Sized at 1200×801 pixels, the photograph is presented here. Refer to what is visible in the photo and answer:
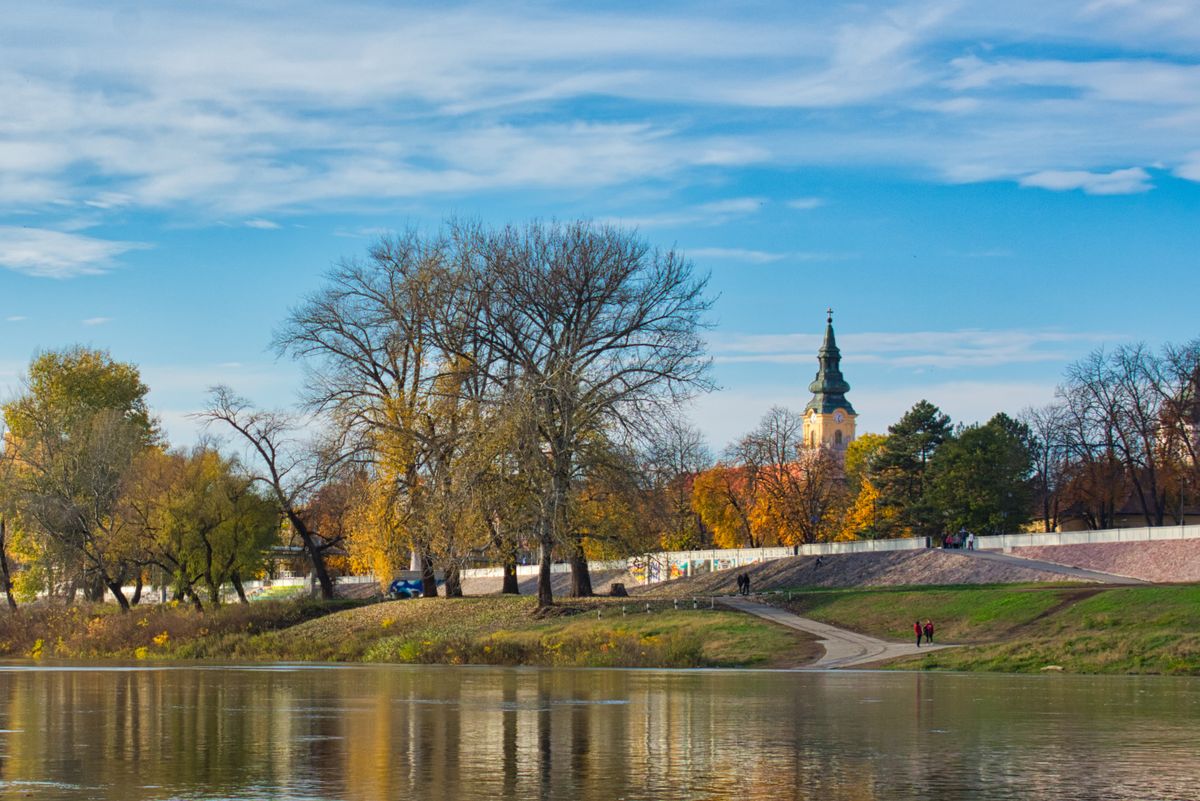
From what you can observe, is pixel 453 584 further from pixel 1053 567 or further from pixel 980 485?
pixel 980 485

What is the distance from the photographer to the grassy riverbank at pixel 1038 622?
140ft

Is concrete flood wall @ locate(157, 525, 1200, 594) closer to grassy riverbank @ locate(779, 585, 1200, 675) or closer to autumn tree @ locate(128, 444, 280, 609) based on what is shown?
grassy riverbank @ locate(779, 585, 1200, 675)

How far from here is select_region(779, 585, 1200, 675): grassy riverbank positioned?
4259 cm

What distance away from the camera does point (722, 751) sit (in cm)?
2116

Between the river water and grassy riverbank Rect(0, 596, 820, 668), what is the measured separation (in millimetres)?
11204

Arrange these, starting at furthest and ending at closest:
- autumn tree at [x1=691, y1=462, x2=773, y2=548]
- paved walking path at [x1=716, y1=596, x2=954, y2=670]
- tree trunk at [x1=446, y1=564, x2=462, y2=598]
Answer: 1. autumn tree at [x1=691, y1=462, x2=773, y2=548]
2. tree trunk at [x1=446, y1=564, x2=462, y2=598]
3. paved walking path at [x1=716, y1=596, x2=954, y2=670]

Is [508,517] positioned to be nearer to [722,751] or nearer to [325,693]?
[325,693]

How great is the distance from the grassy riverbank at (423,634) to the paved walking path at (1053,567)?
19.4m

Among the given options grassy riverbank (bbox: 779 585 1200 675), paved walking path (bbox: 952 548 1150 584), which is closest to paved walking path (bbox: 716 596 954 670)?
grassy riverbank (bbox: 779 585 1200 675)

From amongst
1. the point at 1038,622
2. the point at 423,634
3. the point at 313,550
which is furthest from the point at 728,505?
the point at 1038,622

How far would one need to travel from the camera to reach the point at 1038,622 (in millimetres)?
51031

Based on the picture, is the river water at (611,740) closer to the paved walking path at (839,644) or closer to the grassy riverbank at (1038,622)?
the grassy riverbank at (1038,622)

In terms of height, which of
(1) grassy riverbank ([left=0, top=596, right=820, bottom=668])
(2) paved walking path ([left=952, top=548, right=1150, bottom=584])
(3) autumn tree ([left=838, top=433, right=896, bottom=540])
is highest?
(3) autumn tree ([left=838, top=433, right=896, bottom=540])

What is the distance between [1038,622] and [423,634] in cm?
2294
